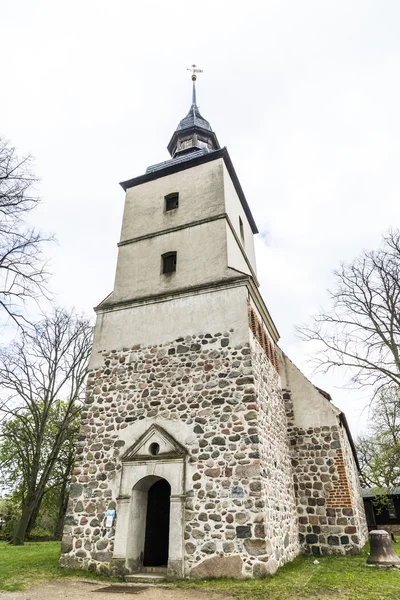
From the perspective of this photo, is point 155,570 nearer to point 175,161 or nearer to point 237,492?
point 237,492

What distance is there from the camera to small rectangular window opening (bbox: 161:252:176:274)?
12672 millimetres

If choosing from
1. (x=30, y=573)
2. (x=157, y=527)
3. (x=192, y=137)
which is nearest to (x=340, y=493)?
(x=157, y=527)

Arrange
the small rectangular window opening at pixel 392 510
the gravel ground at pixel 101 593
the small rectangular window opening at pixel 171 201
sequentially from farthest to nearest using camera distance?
the small rectangular window opening at pixel 392 510 → the small rectangular window opening at pixel 171 201 → the gravel ground at pixel 101 593

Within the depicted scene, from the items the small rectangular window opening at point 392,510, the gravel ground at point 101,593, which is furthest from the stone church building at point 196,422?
the small rectangular window opening at point 392,510

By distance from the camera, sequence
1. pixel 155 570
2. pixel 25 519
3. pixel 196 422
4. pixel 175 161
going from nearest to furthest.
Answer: pixel 155 570 < pixel 196 422 < pixel 175 161 < pixel 25 519

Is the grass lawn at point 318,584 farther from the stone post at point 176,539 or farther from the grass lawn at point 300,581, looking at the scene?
the stone post at point 176,539

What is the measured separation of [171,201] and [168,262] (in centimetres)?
298

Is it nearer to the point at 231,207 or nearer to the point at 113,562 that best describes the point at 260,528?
the point at 113,562

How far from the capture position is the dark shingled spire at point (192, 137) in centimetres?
1859

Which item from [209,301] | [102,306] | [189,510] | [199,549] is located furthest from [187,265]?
[199,549]

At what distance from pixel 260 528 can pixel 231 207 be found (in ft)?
34.1

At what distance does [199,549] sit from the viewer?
804 cm

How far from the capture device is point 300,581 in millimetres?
7340

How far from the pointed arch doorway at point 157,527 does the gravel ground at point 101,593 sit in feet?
6.45
